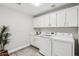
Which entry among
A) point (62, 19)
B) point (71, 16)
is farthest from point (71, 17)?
point (62, 19)

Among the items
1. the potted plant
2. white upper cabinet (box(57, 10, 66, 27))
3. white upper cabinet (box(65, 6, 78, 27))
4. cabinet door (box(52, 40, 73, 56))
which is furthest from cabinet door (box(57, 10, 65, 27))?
the potted plant

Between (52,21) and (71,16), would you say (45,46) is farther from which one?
(71,16)

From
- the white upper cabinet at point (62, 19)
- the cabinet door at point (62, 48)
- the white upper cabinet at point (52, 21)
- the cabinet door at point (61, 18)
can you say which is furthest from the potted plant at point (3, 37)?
the cabinet door at point (61, 18)

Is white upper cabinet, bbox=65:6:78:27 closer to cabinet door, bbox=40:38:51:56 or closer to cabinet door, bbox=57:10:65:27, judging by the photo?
cabinet door, bbox=57:10:65:27

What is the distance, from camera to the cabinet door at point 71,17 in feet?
5.84

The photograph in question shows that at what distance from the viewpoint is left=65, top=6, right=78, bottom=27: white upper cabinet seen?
1778 millimetres

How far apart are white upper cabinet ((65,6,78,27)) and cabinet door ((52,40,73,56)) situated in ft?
1.78

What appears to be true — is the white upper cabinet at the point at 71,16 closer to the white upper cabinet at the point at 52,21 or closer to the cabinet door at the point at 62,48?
the white upper cabinet at the point at 52,21

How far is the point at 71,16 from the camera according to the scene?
6.10 ft

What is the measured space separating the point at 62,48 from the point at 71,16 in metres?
0.83

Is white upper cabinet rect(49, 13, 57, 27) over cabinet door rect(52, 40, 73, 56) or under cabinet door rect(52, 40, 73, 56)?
over

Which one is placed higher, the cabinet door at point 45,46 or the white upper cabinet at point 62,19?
the white upper cabinet at point 62,19

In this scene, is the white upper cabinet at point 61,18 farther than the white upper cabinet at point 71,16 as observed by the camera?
Yes

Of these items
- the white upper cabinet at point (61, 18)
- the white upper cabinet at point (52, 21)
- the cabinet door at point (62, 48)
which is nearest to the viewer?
the cabinet door at point (62, 48)
